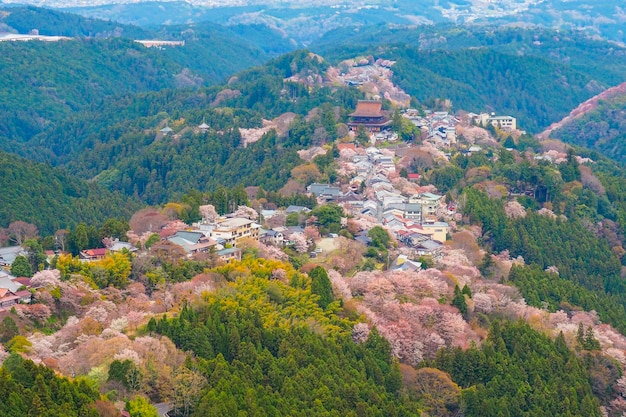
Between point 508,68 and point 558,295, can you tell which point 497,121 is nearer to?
point 558,295

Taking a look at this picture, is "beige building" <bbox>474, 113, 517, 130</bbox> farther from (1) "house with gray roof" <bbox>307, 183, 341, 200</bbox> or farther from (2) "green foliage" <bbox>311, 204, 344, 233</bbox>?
(2) "green foliage" <bbox>311, 204, 344, 233</bbox>

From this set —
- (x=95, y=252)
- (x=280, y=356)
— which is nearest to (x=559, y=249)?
(x=95, y=252)

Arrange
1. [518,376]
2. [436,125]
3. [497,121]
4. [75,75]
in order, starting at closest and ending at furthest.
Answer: [518,376], [436,125], [497,121], [75,75]

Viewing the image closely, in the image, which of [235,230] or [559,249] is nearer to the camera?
[235,230]

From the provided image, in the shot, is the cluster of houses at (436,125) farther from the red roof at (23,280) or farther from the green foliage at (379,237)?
the red roof at (23,280)

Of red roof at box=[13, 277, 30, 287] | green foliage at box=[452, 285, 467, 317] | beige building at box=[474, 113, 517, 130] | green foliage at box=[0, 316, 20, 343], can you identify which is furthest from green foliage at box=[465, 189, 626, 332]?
beige building at box=[474, 113, 517, 130]
